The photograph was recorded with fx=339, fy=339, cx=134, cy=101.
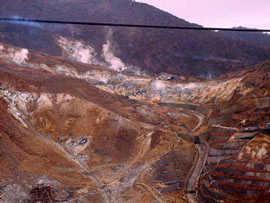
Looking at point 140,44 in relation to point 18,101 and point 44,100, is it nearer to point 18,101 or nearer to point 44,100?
point 44,100

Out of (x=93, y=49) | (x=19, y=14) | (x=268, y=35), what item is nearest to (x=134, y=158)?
(x=93, y=49)

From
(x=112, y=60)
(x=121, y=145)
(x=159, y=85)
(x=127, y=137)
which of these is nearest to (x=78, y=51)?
(x=112, y=60)

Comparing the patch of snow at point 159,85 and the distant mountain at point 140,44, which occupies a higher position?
the distant mountain at point 140,44

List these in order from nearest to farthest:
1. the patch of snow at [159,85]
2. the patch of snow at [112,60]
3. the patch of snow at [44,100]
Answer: the patch of snow at [44,100]
the patch of snow at [159,85]
the patch of snow at [112,60]

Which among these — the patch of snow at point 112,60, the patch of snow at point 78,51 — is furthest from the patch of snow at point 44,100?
the patch of snow at point 78,51

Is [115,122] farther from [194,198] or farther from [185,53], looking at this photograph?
[185,53]

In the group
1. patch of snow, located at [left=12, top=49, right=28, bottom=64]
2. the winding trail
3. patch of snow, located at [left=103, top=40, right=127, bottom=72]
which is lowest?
patch of snow, located at [left=103, top=40, right=127, bottom=72]

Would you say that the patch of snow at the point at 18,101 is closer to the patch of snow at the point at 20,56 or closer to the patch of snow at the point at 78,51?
the patch of snow at the point at 20,56

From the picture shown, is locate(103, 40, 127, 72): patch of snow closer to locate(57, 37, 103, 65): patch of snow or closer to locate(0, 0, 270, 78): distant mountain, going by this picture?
locate(0, 0, 270, 78): distant mountain

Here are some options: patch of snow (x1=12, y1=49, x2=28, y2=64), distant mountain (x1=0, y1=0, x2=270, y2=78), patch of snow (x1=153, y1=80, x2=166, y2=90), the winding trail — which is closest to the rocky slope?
the winding trail
